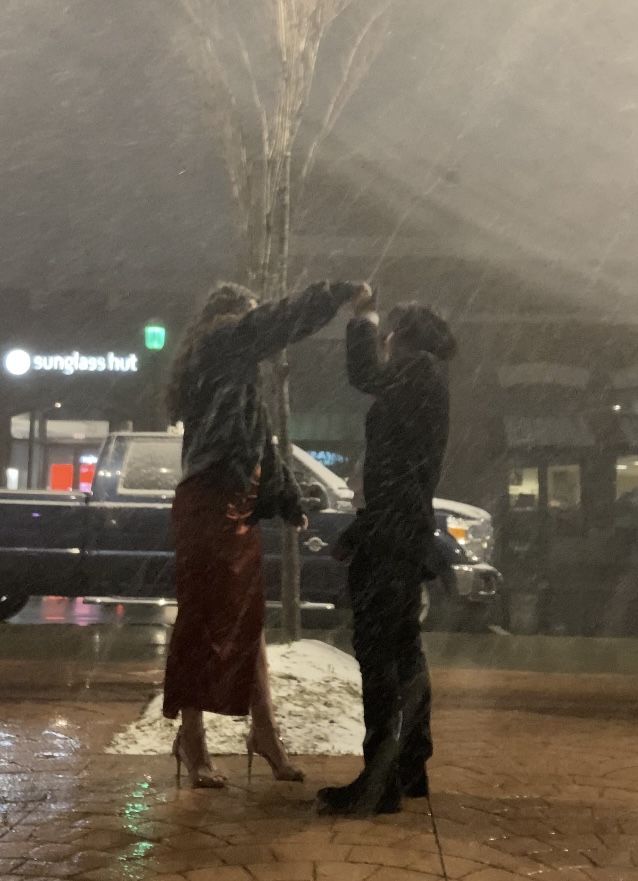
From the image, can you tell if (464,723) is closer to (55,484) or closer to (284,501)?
(284,501)

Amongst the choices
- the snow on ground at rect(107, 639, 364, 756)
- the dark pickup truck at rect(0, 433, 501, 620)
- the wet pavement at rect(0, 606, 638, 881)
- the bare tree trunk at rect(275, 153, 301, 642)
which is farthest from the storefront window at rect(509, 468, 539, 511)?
the snow on ground at rect(107, 639, 364, 756)

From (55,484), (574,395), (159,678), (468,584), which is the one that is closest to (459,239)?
(574,395)

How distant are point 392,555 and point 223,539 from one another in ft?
2.11

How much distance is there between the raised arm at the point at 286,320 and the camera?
368 centimetres

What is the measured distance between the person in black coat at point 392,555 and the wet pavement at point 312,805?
0.47ft

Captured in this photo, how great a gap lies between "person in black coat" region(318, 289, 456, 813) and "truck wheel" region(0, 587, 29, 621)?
6249 mm

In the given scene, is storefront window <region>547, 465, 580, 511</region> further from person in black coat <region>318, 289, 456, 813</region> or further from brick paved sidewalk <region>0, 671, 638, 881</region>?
person in black coat <region>318, 289, 456, 813</region>

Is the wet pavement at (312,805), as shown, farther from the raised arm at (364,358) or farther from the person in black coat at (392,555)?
the raised arm at (364,358)

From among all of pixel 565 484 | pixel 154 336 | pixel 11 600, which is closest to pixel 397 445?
pixel 11 600

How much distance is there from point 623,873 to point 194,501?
1.87m

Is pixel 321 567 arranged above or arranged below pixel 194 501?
below

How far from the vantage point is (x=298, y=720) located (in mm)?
4855

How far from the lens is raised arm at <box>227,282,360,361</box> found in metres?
3.68

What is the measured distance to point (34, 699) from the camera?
19.0 ft
